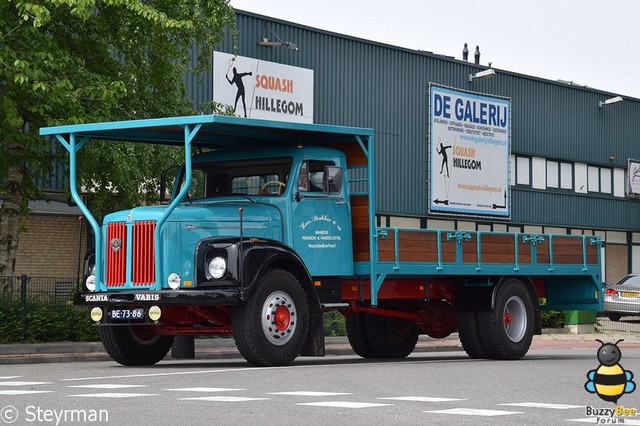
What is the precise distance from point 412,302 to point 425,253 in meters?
1.74

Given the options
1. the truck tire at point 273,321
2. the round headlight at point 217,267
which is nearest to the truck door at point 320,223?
the truck tire at point 273,321

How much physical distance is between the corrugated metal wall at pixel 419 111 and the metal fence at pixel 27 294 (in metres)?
13.8

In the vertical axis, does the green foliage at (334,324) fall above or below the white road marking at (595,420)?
below

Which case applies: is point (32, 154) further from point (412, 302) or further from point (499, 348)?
point (499, 348)

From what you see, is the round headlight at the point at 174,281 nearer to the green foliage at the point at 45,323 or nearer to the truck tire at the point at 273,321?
the truck tire at the point at 273,321

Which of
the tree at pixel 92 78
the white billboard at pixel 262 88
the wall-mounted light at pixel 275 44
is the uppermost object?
the wall-mounted light at pixel 275 44

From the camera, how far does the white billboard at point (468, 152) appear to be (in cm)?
4538

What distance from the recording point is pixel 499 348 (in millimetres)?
19547

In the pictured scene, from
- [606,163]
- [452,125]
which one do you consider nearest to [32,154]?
[452,125]

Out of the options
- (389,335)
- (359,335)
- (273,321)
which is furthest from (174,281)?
(389,335)

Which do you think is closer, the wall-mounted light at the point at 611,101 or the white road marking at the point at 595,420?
the white road marking at the point at 595,420

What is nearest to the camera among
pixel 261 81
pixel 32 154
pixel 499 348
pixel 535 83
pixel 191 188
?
pixel 191 188

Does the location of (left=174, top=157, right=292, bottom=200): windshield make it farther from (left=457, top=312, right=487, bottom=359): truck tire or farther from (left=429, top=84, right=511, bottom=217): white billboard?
(left=429, top=84, right=511, bottom=217): white billboard

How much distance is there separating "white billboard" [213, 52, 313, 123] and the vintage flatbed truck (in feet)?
54.2
